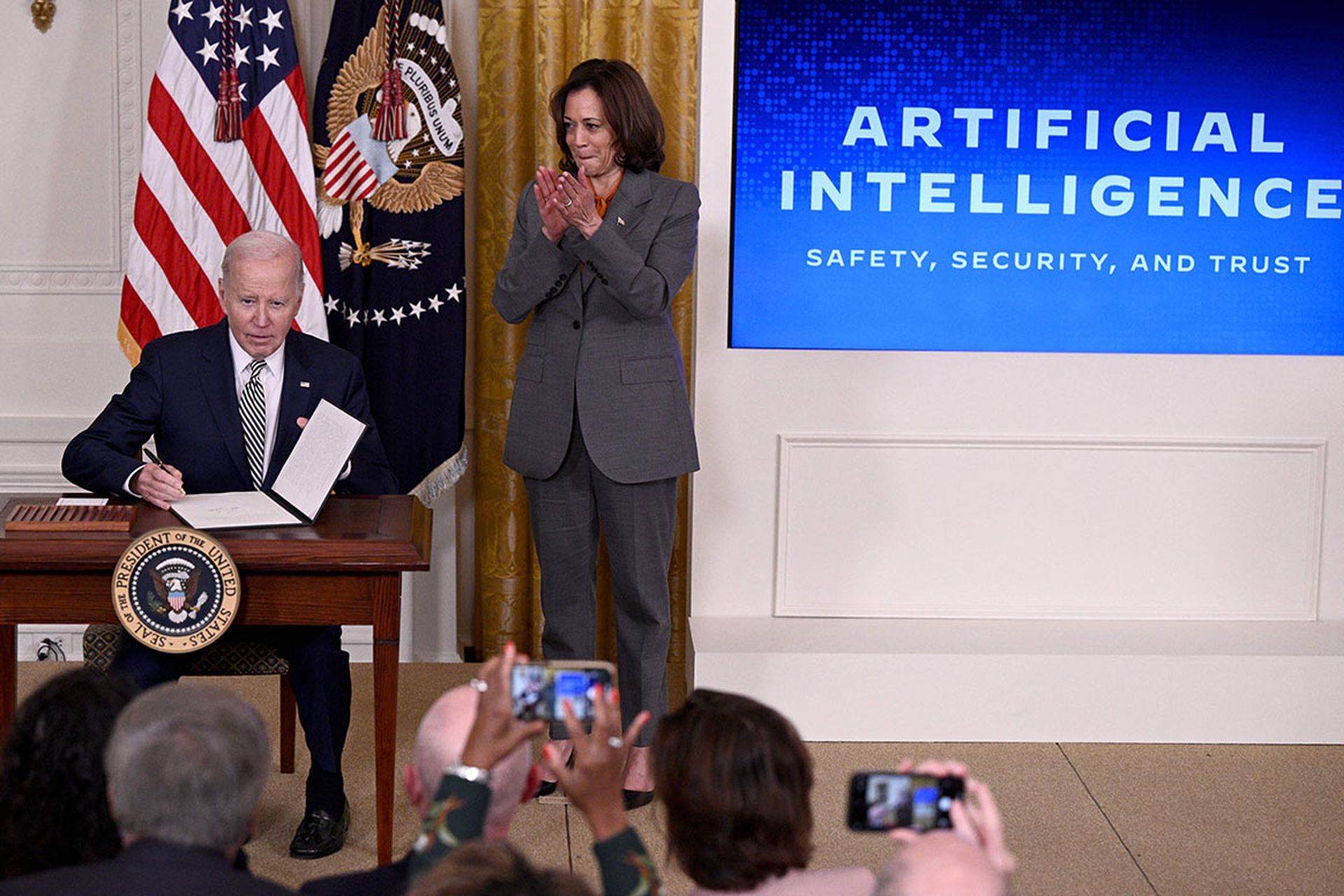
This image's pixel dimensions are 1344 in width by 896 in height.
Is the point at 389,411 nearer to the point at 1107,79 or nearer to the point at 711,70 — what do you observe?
the point at 711,70

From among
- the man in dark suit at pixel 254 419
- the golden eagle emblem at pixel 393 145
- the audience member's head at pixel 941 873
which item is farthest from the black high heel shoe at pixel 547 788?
the audience member's head at pixel 941 873

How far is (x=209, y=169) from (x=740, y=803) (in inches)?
121

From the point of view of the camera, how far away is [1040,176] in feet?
13.5

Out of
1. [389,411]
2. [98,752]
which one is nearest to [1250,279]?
[389,411]

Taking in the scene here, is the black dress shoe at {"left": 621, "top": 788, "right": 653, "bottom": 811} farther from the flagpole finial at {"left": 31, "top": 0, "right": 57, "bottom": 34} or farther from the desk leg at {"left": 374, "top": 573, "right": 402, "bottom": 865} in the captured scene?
the flagpole finial at {"left": 31, "top": 0, "right": 57, "bottom": 34}

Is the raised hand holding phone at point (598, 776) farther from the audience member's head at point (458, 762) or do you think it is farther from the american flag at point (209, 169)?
the american flag at point (209, 169)

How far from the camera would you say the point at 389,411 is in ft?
14.3

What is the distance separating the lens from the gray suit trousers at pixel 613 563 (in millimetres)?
3580

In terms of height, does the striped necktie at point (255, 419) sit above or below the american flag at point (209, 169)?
below

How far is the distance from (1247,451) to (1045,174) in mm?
935

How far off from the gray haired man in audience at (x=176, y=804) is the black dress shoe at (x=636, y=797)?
209cm

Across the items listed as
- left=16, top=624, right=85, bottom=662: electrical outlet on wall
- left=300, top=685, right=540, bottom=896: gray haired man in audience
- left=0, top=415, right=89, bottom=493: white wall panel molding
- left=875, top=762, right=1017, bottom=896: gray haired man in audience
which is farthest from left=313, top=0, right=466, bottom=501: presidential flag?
left=875, top=762, right=1017, bottom=896: gray haired man in audience

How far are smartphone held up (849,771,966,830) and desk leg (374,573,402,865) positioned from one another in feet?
4.77

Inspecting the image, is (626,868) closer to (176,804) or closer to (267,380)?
(176,804)
